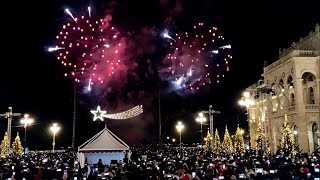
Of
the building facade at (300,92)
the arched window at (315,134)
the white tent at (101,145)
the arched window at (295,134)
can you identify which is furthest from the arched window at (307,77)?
the white tent at (101,145)

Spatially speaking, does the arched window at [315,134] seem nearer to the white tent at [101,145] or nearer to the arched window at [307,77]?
the arched window at [307,77]

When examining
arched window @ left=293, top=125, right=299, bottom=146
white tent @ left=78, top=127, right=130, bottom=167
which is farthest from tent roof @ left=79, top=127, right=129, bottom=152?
arched window @ left=293, top=125, right=299, bottom=146

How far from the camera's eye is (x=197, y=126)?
88750 mm

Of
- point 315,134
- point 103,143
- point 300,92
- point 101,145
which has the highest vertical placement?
point 300,92

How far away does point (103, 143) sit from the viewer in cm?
2700

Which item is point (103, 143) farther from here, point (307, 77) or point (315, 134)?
point (307, 77)

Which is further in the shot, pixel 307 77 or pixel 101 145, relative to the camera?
pixel 307 77

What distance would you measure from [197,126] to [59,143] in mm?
33450

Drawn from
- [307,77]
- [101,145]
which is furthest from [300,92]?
[101,145]

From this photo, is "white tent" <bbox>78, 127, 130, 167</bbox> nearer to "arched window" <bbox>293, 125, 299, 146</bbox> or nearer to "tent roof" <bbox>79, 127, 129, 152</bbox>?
"tent roof" <bbox>79, 127, 129, 152</bbox>

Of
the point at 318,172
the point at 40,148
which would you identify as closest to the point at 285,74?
the point at 318,172

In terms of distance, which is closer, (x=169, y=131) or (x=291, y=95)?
(x=291, y=95)

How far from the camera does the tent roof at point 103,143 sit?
26734 millimetres

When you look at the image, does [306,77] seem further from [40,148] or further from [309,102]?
[40,148]
